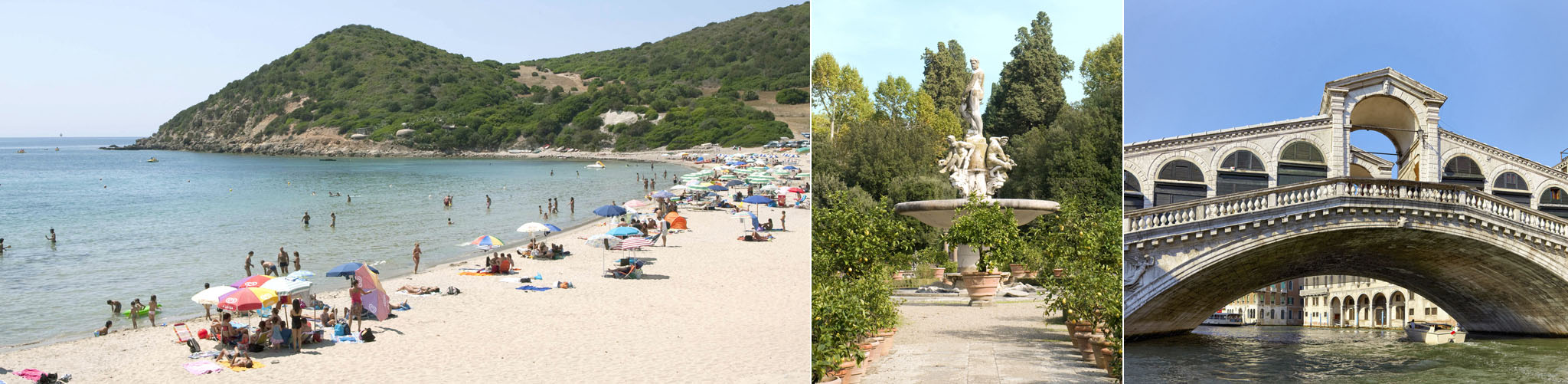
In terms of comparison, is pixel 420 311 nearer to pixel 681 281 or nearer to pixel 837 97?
pixel 681 281

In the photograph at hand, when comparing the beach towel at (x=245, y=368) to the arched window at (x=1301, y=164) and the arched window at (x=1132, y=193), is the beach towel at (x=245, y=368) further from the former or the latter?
the arched window at (x=1301, y=164)

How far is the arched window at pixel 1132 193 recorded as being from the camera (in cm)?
792

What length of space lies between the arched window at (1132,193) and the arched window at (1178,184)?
169 mm

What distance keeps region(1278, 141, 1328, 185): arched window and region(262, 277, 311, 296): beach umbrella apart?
530 inches

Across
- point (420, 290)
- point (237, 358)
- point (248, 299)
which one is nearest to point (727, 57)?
point (420, 290)

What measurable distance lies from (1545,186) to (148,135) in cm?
12066

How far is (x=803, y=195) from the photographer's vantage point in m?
38.6

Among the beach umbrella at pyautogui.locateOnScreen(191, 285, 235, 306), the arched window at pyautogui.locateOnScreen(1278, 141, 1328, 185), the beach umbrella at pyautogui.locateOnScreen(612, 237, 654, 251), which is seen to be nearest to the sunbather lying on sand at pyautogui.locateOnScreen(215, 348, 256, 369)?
the beach umbrella at pyautogui.locateOnScreen(191, 285, 235, 306)

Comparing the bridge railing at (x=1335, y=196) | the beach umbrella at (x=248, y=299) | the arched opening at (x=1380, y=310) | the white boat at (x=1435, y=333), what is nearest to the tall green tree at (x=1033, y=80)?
the bridge railing at (x=1335, y=196)

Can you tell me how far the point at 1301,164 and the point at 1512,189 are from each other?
2.64 m

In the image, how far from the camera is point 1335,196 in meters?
10.6

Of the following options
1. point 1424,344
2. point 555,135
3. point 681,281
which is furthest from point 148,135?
point 1424,344

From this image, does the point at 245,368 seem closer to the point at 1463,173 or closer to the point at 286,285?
the point at 286,285

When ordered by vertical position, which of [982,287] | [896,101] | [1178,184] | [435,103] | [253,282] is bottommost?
[253,282]
